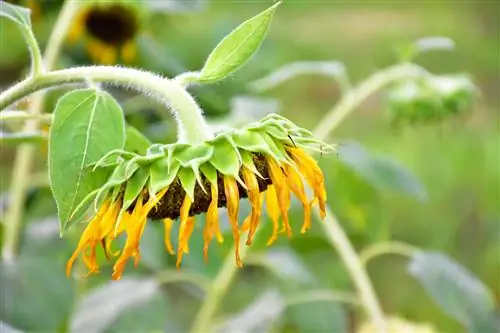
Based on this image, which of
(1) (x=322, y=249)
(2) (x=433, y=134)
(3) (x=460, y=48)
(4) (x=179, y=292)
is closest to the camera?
(1) (x=322, y=249)

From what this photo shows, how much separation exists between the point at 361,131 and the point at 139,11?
52.5 inches

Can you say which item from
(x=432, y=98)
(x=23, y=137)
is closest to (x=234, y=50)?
(x=23, y=137)

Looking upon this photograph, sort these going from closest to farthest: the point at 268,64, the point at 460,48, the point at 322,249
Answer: the point at 322,249 < the point at 268,64 < the point at 460,48

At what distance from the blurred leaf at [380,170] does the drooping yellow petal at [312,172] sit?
30 cm

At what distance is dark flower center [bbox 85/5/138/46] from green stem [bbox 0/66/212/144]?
0.50m

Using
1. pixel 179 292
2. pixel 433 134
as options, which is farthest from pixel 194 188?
pixel 433 134

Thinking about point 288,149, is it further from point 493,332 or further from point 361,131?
point 361,131

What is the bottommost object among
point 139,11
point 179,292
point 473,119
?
point 179,292

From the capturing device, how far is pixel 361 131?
2162 mm

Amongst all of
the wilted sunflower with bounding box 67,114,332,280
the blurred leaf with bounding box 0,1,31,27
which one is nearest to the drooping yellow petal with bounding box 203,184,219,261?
the wilted sunflower with bounding box 67,114,332,280

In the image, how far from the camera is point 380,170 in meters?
0.70

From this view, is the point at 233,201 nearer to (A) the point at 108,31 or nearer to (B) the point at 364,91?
(B) the point at 364,91

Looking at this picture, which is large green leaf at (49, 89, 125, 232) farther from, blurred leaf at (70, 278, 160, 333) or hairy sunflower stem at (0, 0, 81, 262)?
blurred leaf at (70, 278, 160, 333)

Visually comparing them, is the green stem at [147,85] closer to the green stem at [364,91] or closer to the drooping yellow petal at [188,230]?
the drooping yellow petal at [188,230]
